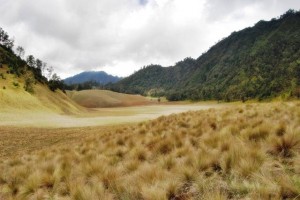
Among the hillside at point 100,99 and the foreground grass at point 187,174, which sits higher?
the hillside at point 100,99

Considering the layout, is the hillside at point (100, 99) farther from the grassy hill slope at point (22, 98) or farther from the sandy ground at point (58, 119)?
the sandy ground at point (58, 119)

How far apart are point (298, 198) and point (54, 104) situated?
68982 mm

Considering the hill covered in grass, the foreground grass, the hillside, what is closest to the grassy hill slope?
the hill covered in grass

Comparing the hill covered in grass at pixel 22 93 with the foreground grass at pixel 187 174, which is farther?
the hill covered in grass at pixel 22 93

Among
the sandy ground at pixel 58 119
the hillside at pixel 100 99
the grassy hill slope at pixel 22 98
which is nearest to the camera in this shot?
the sandy ground at pixel 58 119

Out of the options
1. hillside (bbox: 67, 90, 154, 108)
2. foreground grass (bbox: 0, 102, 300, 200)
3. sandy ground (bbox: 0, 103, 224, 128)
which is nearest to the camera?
foreground grass (bbox: 0, 102, 300, 200)

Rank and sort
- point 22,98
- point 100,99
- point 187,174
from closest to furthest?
point 187,174 < point 22,98 < point 100,99

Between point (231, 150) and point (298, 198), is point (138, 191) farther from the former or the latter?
point (298, 198)

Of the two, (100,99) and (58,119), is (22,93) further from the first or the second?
(100,99)

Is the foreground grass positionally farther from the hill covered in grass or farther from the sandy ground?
the hill covered in grass

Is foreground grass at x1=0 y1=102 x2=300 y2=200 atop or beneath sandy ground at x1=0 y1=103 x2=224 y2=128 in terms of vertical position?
beneath

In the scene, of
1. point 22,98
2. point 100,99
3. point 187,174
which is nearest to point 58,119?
point 22,98

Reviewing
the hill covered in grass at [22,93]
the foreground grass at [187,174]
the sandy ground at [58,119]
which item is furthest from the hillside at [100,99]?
the foreground grass at [187,174]

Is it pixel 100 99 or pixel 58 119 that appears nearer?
pixel 58 119
